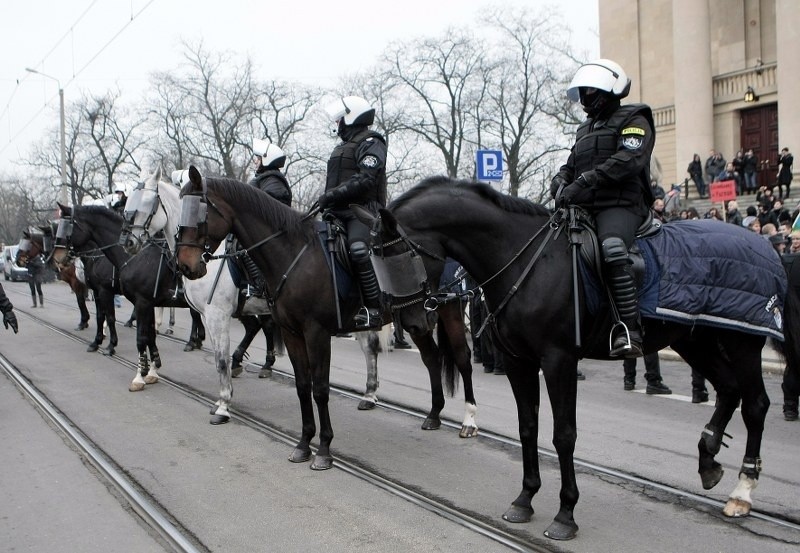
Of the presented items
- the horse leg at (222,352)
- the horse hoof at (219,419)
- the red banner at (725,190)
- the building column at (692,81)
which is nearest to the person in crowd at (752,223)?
the red banner at (725,190)

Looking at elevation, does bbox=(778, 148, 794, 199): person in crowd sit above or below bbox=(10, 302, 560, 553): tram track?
above

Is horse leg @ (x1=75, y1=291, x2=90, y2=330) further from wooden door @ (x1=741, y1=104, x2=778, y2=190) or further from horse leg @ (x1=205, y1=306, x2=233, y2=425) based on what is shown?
wooden door @ (x1=741, y1=104, x2=778, y2=190)

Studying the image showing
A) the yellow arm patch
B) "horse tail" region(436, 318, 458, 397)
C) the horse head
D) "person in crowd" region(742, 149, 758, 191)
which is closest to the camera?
the yellow arm patch

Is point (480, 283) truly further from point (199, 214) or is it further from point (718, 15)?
point (718, 15)

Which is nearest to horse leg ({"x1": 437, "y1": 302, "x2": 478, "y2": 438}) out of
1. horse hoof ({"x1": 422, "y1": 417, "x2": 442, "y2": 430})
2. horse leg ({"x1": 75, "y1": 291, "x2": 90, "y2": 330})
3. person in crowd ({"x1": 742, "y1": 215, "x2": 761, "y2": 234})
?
horse hoof ({"x1": 422, "y1": 417, "x2": 442, "y2": 430})

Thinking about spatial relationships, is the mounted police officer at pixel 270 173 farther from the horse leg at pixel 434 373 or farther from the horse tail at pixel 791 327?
the horse tail at pixel 791 327

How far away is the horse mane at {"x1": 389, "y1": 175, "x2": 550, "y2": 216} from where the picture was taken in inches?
215

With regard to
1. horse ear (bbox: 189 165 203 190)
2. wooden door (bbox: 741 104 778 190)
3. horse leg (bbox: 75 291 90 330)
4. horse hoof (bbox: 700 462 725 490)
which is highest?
wooden door (bbox: 741 104 778 190)

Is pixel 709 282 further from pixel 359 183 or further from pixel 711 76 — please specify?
pixel 711 76

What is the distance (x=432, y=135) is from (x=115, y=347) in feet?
111

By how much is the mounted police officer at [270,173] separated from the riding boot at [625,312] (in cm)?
507

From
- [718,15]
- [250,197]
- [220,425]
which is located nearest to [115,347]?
[220,425]

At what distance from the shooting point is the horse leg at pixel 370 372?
9.28 m

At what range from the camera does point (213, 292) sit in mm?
9391
